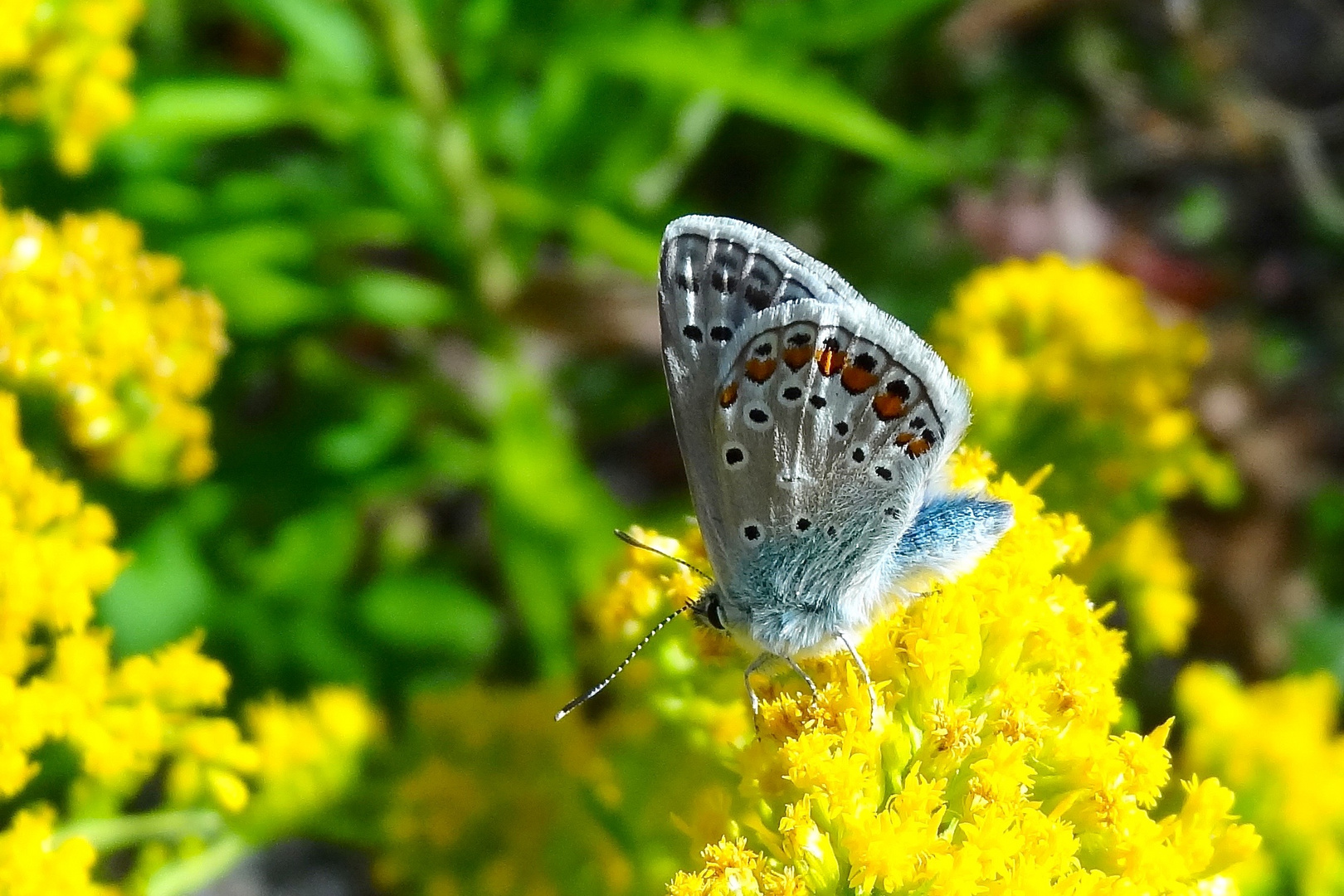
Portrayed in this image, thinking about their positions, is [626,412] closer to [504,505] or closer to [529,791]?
[504,505]

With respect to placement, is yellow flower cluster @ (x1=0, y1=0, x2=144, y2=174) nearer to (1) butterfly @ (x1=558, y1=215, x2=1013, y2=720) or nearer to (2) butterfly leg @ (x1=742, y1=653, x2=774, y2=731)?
(1) butterfly @ (x1=558, y1=215, x2=1013, y2=720)

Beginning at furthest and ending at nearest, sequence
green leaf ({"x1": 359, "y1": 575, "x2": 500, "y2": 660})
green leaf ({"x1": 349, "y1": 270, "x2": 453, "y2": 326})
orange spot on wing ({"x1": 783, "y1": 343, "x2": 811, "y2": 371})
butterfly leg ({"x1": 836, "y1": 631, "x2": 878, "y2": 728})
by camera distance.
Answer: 1. green leaf ({"x1": 359, "y1": 575, "x2": 500, "y2": 660})
2. green leaf ({"x1": 349, "y1": 270, "x2": 453, "y2": 326})
3. orange spot on wing ({"x1": 783, "y1": 343, "x2": 811, "y2": 371})
4. butterfly leg ({"x1": 836, "y1": 631, "x2": 878, "y2": 728})

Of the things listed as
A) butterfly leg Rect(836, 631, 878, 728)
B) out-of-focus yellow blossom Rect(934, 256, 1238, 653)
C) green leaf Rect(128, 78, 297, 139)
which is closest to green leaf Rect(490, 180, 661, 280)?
green leaf Rect(128, 78, 297, 139)

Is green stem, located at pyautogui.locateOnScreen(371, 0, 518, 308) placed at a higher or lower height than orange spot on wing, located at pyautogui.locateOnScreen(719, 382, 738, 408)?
higher

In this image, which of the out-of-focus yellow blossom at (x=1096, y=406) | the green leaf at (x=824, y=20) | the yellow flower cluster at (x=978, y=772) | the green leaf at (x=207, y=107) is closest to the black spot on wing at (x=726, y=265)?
the yellow flower cluster at (x=978, y=772)

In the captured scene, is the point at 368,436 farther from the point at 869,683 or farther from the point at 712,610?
the point at 869,683

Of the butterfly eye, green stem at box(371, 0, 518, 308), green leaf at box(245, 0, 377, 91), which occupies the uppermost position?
green leaf at box(245, 0, 377, 91)

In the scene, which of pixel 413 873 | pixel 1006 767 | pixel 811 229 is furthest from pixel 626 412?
pixel 1006 767

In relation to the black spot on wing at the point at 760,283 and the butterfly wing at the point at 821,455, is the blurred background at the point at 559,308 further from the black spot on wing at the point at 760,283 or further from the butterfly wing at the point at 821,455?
the black spot on wing at the point at 760,283

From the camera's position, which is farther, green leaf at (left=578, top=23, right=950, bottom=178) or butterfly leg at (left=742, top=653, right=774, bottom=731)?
green leaf at (left=578, top=23, right=950, bottom=178)
